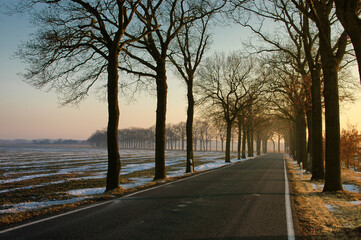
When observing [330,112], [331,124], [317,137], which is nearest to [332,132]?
[331,124]

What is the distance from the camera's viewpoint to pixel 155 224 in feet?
18.2

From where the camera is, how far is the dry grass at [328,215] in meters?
5.42

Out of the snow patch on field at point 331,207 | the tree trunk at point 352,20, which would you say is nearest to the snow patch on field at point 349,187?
the snow patch on field at point 331,207

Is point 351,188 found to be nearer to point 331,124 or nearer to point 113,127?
point 331,124

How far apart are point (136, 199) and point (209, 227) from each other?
343 cm

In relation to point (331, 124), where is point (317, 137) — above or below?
below

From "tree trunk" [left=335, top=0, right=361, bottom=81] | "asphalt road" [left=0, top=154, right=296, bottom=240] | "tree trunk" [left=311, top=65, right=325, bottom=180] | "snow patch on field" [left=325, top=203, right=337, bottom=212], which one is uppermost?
"tree trunk" [left=335, top=0, right=361, bottom=81]

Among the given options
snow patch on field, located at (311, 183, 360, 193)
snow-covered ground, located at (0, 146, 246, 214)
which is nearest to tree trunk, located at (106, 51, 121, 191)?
snow-covered ground, located at (0, 146, 246, 214)

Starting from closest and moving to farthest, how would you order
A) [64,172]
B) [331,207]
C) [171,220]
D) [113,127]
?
1. [171,220]
2. [331,207]
3. [113,127]
4. [64,172]

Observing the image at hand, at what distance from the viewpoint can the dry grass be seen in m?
5.42

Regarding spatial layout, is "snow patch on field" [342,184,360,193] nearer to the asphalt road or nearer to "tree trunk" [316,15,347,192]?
"tree trunk" [316,15,347,192]

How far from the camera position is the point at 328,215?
6977mm

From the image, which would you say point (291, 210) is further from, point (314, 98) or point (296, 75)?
point (296, 75)

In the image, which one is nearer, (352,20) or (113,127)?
(352,20)
